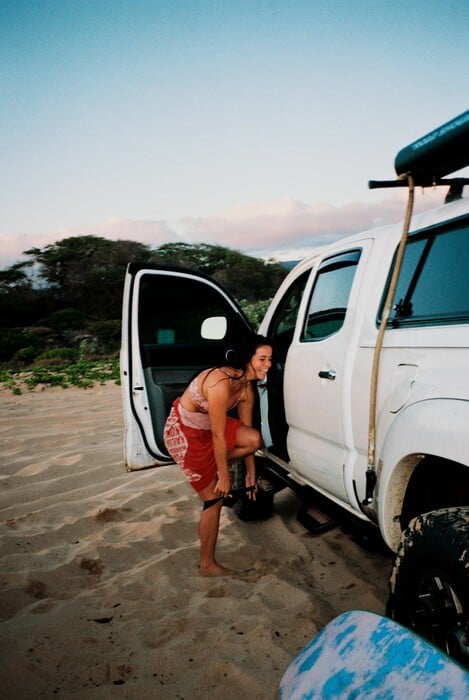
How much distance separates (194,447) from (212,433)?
0.18m

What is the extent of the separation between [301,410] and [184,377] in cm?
132

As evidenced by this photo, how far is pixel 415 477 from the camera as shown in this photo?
218 centimetres

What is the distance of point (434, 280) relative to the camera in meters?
2.14

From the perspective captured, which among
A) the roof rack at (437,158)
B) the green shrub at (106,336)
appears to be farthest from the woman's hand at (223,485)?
the green shrub at (106,336)

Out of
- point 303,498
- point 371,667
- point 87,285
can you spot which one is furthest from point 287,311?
point 87,285

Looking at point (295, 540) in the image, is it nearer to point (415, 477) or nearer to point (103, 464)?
point (415, 477)

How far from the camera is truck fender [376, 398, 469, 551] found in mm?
1680

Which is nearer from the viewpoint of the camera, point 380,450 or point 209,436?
point 380,450

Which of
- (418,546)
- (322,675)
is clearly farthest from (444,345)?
(322,675)

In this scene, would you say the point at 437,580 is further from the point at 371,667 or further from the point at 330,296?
the point at 330,296

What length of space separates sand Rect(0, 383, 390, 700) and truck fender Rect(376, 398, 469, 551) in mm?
840

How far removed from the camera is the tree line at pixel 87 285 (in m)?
19.1

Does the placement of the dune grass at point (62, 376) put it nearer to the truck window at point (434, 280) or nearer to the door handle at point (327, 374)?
the door handle at point (327, 374)

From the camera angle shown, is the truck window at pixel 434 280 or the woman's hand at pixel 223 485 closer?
the truck window at pixel 434 280
